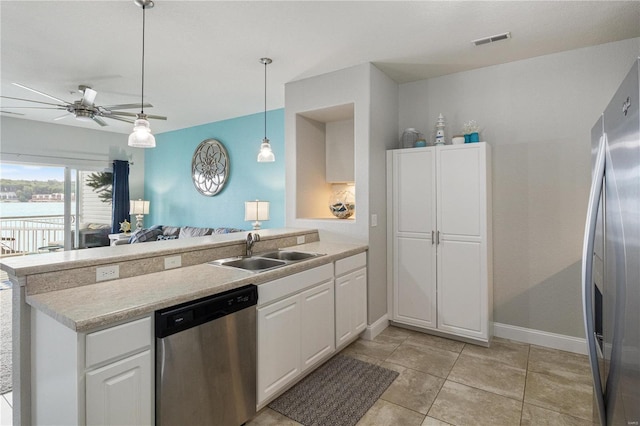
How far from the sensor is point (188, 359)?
1603mm

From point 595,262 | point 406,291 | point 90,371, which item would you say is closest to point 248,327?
point 90,371

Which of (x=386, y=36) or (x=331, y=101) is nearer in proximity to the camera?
(x=386, y=36)

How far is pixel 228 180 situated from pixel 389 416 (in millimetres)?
4443

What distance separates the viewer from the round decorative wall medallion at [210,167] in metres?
5.71

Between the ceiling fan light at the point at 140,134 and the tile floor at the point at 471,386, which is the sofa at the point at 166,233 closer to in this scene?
the ceiling fan light at the point at 140,134

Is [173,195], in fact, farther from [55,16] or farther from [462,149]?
[462,149]

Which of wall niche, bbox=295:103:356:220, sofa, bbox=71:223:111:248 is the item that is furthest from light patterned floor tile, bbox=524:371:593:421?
sofa, bbox=71:223:111:248

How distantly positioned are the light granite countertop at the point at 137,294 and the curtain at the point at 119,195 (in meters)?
5.37

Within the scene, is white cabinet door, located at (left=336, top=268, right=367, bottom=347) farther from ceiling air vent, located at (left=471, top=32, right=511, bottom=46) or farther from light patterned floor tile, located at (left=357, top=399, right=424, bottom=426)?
ceiling air vent, located at (left=471, top=32, right=511, bottom=46)

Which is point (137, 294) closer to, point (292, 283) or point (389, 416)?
point (292, 283)

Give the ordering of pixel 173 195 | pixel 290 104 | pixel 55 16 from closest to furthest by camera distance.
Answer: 1. pixel 55 16
2. pixel 290 104
3. pixel 173 195

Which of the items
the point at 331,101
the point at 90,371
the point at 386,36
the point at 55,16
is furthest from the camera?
the point at 331,101

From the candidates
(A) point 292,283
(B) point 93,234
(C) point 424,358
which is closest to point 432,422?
(C) point 424,358

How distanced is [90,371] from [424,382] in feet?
7.02
